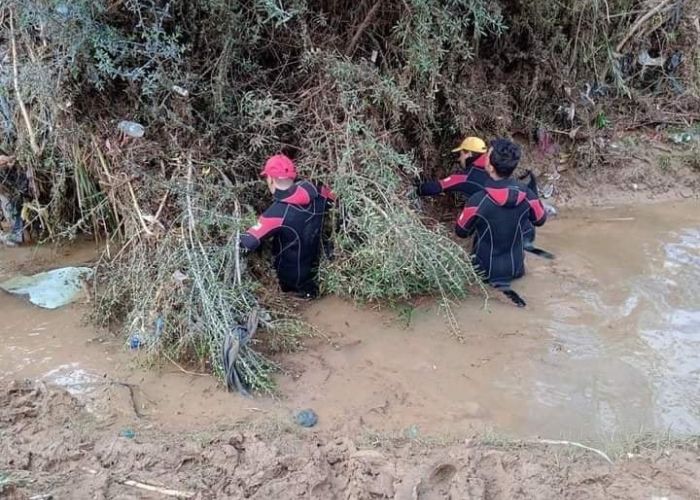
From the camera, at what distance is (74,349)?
413cm

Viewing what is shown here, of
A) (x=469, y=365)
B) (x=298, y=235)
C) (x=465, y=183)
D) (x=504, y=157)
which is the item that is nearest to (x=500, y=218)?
(x=504, y=157)

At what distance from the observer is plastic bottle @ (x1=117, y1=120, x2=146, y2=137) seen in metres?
4.41

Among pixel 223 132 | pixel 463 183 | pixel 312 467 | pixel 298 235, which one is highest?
pixel 223 132

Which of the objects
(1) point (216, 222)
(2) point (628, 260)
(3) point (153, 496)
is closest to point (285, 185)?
(1) point (216, 222)

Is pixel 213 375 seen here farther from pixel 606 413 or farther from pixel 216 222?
pixel 606 413

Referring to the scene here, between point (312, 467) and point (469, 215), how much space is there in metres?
2.11

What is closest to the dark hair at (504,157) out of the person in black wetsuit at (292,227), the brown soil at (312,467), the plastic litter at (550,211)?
the person in black wetsuit at (292,227)

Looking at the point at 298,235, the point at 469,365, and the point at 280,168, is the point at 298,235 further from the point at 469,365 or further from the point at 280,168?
the point at 469,365

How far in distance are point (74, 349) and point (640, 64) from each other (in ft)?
18.8

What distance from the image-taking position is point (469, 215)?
15.0 ft

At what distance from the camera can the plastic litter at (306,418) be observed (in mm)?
3486

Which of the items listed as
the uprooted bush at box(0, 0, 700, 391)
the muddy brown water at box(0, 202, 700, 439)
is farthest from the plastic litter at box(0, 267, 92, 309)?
the uprooted bush at box(0, 0, 700, 391)

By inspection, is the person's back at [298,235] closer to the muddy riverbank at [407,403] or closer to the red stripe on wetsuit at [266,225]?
the red stripe on wetsuit at [266,225]

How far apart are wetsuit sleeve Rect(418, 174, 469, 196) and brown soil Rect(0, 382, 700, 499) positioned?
213cm
